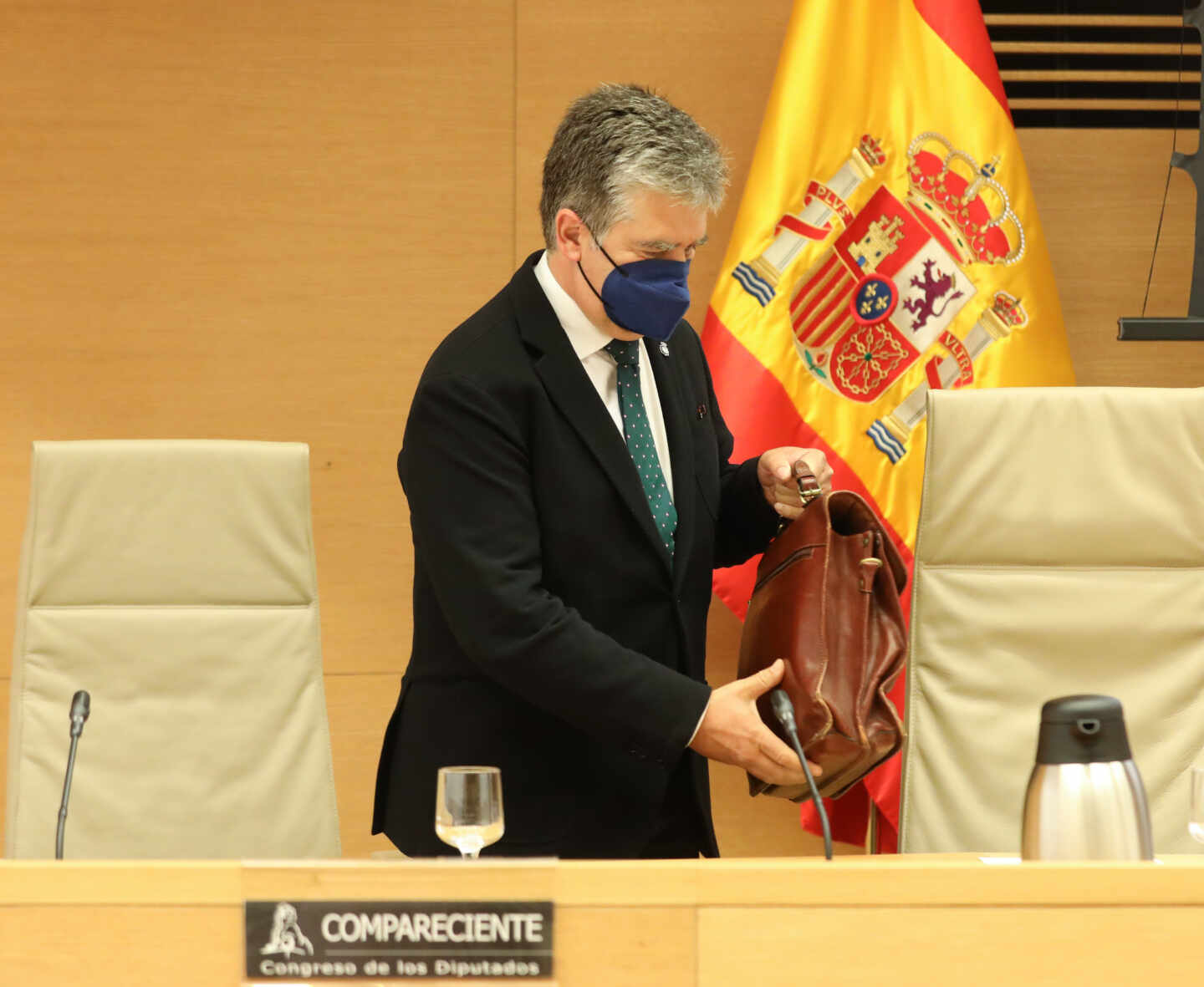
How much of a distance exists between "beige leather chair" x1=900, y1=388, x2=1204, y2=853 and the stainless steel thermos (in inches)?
28.1

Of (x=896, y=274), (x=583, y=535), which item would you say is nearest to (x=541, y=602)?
(x=583, y=535)

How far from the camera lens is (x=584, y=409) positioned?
6.07ft

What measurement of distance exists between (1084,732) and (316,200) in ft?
7.39

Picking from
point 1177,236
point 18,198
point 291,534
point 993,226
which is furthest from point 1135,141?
point 18,198

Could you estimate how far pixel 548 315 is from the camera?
74.6 inches

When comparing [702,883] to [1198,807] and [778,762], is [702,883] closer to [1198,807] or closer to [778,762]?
[778,762]

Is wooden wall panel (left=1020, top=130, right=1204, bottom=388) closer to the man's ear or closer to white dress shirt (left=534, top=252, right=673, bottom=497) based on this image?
white dress shirt (left=534, top=252, right=673, bottom=497)

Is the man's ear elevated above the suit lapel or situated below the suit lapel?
above

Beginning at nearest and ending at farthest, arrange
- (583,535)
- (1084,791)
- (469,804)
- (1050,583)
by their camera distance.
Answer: (1084,791)
(469,804)
(583,535)
(1050,583)

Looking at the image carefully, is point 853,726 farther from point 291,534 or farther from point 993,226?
point 993,226

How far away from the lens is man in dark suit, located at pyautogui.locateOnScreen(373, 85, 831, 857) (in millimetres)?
1734

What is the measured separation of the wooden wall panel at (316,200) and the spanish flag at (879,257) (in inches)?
11.5

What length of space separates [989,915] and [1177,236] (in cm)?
245

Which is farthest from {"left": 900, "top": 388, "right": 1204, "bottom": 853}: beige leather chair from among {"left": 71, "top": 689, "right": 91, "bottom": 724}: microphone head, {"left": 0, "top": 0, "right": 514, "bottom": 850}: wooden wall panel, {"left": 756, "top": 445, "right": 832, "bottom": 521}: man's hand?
{"left": 0, "top": 0, "right": 514, "bottom": 850}: wooden wall panel
